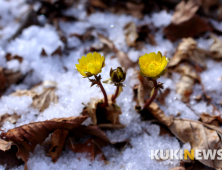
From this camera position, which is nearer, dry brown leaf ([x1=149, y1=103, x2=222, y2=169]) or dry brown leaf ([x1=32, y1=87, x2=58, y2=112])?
dry brown leaf ([x1=149, y1=103, x2=222, y2=169])

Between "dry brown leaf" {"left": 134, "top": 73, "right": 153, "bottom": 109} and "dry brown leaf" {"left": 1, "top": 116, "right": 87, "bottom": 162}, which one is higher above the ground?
"dry brown leaf" {"left": 134, "top": 73, "right": 153, "bottom": 109}

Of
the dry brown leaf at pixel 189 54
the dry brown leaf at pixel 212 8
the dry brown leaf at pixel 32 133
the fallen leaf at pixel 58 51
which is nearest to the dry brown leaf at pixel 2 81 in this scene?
the fallen leaf at pixel 58 51

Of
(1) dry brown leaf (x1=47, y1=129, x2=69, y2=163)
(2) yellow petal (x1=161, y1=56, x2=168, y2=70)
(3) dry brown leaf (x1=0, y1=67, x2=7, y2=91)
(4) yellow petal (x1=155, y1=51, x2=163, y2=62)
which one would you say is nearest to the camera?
(2) yellow petal (x1=161, y1=56, x2=168, y2=70)

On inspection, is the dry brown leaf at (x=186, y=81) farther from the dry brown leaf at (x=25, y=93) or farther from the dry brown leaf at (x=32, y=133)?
the dry brown leaf at (x=25, y=93)

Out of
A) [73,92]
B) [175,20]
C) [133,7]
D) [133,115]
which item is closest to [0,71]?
[73,92]

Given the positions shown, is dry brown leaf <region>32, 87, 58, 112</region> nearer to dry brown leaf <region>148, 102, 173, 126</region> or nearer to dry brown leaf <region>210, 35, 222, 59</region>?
dry brown leaf <region>148, 102, 173, 126</region>

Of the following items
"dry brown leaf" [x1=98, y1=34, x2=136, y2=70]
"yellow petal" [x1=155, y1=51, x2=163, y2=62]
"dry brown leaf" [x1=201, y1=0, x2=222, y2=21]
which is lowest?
"yellow petal" [x1=155, y1=51, x2=163, y2=62]

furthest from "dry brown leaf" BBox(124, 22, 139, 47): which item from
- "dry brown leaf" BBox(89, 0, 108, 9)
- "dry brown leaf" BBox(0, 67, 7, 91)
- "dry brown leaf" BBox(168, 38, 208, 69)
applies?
"dry brown leaf" BBox(0, 67, 7, 91)
